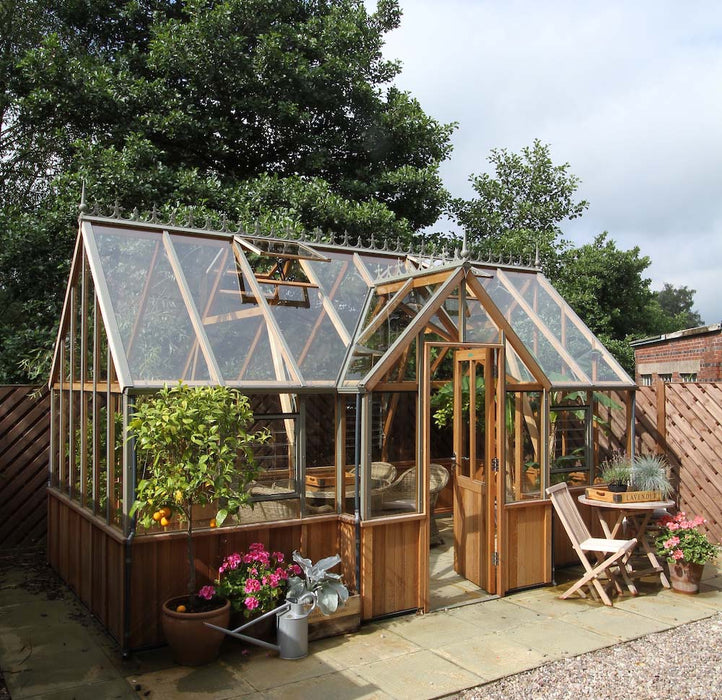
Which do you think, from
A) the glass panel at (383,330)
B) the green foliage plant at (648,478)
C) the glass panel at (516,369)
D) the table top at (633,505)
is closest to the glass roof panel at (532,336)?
the glass panel at (516,369)

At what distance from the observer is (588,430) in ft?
25.0

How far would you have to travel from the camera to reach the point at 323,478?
6.18 metres

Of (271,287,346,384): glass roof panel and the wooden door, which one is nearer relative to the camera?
(271,287,346,384): glass roof panel

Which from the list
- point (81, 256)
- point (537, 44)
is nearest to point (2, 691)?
point (81, 256)

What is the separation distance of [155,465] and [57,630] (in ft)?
6.98

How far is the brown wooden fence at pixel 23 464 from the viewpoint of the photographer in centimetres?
843

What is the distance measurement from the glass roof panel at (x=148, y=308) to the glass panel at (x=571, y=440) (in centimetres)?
396

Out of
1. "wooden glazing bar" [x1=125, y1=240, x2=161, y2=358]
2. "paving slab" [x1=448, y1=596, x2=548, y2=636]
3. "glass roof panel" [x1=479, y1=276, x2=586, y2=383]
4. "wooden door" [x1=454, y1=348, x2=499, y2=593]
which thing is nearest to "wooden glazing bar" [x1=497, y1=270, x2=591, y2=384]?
"glass roof panel" [x1=479, y1=276, x2=586, y2=383]

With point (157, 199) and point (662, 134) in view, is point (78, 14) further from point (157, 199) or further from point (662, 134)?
point (662, 134)

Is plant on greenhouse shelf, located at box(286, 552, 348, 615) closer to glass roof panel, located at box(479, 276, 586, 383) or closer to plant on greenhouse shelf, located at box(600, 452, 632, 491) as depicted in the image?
plant on greenhouse shelf, located at box(600, 452, 632, 491)

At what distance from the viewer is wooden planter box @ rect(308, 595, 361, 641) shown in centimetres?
552

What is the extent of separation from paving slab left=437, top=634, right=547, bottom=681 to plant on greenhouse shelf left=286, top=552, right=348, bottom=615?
902 millimetres

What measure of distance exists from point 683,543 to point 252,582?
4.34 meters

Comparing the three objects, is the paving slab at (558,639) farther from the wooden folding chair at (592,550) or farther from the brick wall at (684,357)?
the brick wall at (684,357)
